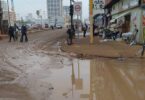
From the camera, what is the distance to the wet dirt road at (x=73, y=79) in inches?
353

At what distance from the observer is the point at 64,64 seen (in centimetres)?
1525

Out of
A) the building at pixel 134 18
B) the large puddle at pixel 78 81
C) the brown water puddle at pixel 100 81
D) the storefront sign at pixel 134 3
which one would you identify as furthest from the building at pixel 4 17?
the brown water puddle at pixel 100 81

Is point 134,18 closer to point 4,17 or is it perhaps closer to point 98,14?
point 4,17

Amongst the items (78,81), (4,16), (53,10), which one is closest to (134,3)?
(78,81)

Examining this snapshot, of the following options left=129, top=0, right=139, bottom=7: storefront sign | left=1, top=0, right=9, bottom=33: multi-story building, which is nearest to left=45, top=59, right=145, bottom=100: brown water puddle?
left=129, top=0, right=139, bottom=7: storefront sign

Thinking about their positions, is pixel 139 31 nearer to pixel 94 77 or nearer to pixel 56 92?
pixel 94 77

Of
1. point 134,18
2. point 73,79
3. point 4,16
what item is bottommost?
point 73,79

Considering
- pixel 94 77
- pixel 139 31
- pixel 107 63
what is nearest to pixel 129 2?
pixel 139 31

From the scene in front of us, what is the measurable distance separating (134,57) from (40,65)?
17.4 ft

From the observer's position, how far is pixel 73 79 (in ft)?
37.3

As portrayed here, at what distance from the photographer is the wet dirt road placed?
8961 millimetres

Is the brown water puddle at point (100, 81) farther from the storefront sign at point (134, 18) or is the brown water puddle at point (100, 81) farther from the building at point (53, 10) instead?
the building at point (53, 10)

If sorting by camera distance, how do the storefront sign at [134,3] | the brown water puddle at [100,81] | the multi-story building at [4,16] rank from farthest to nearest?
the multi-story building at [4,16]
the storefront sign at [134,3]
the brown water puddle at [100,81]

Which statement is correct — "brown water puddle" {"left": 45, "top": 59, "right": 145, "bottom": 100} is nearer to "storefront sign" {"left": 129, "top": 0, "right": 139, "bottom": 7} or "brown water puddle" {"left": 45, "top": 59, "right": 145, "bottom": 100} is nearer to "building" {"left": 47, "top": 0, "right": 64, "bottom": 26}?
"storefront sign" {"left": 129, "top": 0, "right": 139, "bottom": 7}
